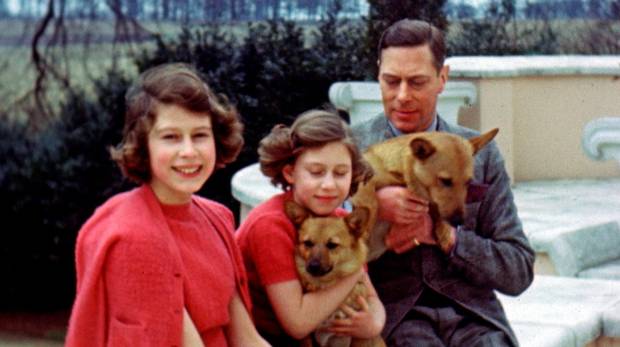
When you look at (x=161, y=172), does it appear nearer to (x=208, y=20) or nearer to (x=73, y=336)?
(x=73, y=336)

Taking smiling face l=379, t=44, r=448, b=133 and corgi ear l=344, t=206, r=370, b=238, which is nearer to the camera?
corgi ear l=344, t=206, r=370, b=238

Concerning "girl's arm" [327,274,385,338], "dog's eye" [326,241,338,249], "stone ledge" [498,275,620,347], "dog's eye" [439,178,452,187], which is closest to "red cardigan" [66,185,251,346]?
"dog's eye" [326,241,338,249]

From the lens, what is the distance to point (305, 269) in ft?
11.8

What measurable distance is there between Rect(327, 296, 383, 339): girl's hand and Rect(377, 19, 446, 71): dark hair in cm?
85

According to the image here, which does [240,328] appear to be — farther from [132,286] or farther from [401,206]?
[401,206]

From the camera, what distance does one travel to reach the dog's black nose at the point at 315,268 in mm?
3559

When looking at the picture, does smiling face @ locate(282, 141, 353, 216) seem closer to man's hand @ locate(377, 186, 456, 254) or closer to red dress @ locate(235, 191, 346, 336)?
red dress @ locate(235, 191, 346, 336)

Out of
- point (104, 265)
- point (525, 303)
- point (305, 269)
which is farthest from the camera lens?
point (525, 303)


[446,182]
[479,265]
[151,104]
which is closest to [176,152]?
[151,104]

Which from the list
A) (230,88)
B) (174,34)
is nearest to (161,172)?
(230,88)

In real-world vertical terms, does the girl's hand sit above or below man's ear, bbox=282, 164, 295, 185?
below

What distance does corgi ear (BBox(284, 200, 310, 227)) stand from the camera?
3.65 meters

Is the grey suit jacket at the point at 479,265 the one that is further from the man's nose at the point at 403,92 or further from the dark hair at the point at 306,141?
the dark hair at the point at 306,141

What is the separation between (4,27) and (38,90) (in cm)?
77
